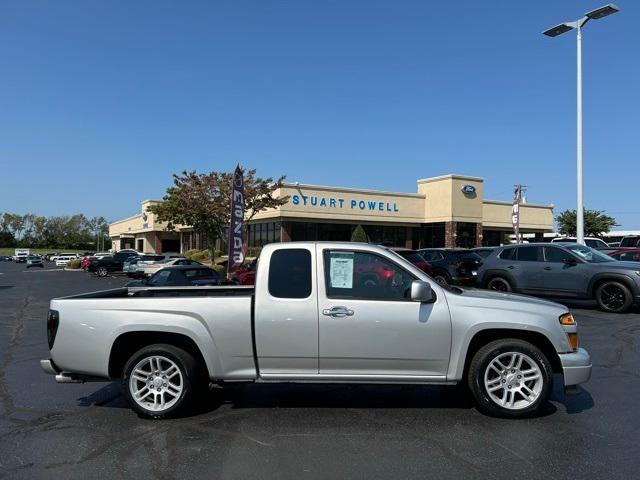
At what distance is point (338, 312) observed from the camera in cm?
539

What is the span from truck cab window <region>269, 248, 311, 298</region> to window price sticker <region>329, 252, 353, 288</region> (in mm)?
237

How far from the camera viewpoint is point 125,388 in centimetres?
552

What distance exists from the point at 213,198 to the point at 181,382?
105 feet

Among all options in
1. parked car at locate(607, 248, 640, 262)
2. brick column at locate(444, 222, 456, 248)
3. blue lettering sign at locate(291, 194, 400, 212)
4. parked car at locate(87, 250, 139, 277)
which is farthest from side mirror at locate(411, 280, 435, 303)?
brick column at locate(444, 222, 456, 248)

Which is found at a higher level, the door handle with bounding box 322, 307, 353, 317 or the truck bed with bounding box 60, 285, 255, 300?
the truck bed with bounding box 60, 285, 255, 300

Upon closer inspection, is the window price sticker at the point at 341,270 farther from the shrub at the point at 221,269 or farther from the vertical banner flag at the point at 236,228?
the shrub at the point at 221,269

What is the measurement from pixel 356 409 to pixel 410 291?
1.46 metres

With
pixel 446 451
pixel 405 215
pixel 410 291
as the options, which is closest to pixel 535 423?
pixel 446 451

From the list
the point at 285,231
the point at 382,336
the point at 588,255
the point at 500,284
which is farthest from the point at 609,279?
the point at 285,231

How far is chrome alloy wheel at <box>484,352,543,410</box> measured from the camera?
544cm

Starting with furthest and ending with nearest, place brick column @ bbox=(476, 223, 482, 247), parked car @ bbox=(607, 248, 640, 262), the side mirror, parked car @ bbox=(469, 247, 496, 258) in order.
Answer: brick column @ bbox=(476, 223, 482, 247)
parked car @ bbox=(469, 247, 496, 258)
parked car @ bbox=(607, 248, 640, 262)
the side mirror

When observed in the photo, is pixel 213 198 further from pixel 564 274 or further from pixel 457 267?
pixel 564 274

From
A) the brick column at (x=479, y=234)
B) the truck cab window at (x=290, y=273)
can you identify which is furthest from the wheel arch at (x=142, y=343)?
the brick column at (x=479, y=234)

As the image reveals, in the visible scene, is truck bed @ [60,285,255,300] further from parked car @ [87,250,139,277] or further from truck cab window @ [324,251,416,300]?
parked car @ [87,250,139,277]
